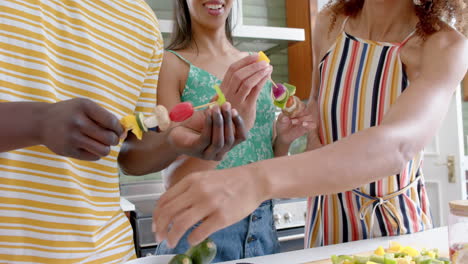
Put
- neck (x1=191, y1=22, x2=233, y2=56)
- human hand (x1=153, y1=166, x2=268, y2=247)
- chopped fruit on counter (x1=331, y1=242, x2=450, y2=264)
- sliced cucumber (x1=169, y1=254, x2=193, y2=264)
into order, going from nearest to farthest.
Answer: human hand (x1=153, y1=166, x2=268, y2=247) → sliced cucumber (x1=169, y1=254, x2=193, y2=264) → chopped fruit on counter (x1=331, y1=242, x2=450, y2=264) → neck (x1=191, y1=22, x2=233, y2=56)

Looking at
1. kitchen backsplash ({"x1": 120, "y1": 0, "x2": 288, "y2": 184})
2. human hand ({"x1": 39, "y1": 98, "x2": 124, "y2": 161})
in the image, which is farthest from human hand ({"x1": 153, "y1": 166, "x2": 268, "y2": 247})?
kitchen backsplash ({"x1": 120, "y1": 0, "x2": 288, "y2": 184})

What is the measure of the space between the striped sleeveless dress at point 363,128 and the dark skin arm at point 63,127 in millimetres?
863

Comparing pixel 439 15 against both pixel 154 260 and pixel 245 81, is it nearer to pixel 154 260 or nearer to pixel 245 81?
pixel 245 81

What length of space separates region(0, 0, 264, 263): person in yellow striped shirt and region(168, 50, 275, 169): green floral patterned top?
29 cm

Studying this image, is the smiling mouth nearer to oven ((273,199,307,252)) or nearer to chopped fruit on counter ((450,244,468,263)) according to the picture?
chopped fruit on counter ((450,244,468,263))

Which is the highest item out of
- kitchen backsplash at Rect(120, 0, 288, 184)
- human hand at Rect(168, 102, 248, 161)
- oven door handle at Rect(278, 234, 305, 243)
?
kitchen backsplash at Rect(120, 0, 288, 184)

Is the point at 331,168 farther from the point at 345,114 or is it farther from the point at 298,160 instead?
the point at 345,114

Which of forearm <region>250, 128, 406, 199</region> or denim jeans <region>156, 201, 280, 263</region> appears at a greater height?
forearm <region>250, 128, 406, 199</region>

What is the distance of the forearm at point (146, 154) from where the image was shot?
1003mm

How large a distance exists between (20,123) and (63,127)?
0.29 ft

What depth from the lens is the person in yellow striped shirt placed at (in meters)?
0.82

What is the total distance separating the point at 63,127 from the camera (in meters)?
0.61

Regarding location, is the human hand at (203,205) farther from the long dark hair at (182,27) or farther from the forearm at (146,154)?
the long dark hair at (182,27)

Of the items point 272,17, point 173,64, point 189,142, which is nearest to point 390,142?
point 189,142
